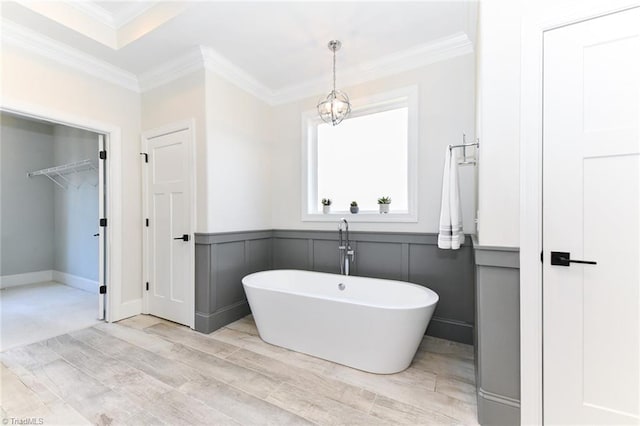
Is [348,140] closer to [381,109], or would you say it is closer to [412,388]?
[381,109]

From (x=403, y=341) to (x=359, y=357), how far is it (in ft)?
1.19

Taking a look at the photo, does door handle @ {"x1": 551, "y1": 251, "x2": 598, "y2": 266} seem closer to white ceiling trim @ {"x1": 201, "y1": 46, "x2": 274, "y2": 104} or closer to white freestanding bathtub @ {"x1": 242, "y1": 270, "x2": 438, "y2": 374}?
white freestanding bathtub @ {"x1": 242, "y1": 270, "x2": 438, "y2": 374}

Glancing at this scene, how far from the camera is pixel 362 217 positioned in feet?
9.77

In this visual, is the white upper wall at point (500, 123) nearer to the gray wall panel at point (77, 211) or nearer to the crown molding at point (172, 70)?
the crown molding at point (172, 70)

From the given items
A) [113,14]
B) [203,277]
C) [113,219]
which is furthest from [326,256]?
[113,14]

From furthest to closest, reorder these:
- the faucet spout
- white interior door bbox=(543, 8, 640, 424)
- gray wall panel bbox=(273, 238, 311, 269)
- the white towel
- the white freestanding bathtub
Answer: gray wall panel bbox=(273, 238, 311, 269) → the faucet spout → the white towel → the white freestanding bathtub → white interior door bbox=(543, 8, 640, 424)

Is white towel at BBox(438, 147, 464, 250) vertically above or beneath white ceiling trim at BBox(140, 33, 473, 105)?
beneath

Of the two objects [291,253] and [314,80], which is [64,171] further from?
[314,80]

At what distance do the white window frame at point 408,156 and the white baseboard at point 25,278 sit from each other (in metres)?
4.89

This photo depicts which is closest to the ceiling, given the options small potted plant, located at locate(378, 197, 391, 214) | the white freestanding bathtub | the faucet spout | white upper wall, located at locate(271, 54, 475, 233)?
white upper wall, located at locate(271, 54, 475, 233)

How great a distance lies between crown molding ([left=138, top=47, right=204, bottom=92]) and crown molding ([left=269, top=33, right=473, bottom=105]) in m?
1.03

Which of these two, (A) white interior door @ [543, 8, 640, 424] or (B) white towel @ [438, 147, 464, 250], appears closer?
(A) white interior door @ [543, 8, 640, 424]

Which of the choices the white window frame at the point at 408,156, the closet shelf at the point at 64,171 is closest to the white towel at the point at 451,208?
the white window frame at the point at 408,156

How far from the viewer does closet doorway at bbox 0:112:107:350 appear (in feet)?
13.6
